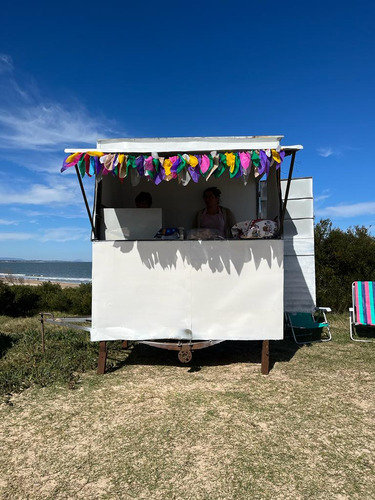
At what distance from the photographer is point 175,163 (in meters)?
4.01

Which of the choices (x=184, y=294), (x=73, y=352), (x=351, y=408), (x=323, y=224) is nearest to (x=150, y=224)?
(x=184, y=294)

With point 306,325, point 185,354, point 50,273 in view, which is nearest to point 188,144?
point 185,354

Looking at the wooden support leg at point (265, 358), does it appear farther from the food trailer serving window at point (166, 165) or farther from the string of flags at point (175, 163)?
the string of flags at point (175, 163)

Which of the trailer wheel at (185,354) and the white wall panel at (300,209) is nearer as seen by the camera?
the trailer wheel at (185,354)

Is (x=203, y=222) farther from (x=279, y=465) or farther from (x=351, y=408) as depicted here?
(x=279, y=465)

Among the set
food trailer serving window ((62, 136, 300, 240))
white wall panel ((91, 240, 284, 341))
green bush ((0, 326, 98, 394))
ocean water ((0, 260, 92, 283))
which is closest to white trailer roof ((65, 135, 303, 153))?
food trailer serving window ((62, 136, 300, 240))

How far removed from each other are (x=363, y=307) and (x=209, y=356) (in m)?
2.74

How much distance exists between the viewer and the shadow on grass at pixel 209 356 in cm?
488

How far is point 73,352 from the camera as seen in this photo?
505 centimetres

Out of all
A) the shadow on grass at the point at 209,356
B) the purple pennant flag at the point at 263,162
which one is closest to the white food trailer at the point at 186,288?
the purple pennant flag at the point at 263,162

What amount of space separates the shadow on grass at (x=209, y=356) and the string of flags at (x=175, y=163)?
2.39 m

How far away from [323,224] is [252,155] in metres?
6.12

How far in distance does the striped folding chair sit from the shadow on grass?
1093 mm

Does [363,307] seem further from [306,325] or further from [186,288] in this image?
[186,288]
